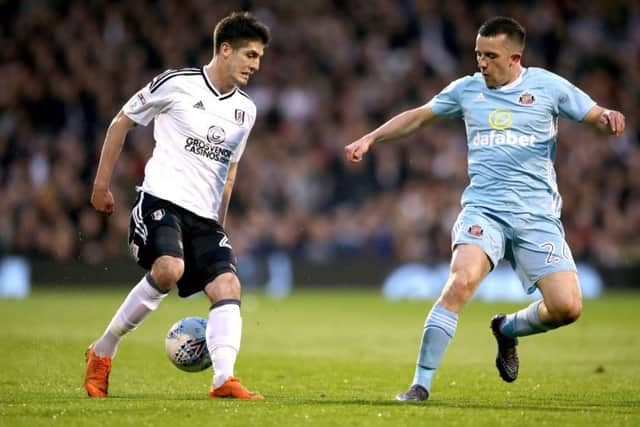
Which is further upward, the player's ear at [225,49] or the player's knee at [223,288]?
the player's ear at [225,49]

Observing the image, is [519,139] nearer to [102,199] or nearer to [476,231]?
[476,231]

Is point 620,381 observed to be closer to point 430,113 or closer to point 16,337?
point 430,113

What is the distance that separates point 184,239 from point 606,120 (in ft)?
10.1

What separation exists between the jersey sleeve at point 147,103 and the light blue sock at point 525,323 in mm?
3087

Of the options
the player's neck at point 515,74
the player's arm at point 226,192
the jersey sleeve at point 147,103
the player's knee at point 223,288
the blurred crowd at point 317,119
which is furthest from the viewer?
the blurred crowd at point 317,119

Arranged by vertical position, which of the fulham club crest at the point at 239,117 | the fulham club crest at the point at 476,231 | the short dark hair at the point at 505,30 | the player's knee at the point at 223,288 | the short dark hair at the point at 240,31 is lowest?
the player's knee at the point at 223,288

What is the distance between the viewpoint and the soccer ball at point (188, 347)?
802 cm

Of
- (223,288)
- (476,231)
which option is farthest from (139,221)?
(476,231)

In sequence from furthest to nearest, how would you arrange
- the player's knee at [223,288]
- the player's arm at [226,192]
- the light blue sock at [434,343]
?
the player's arm at [226,192]
the player's knee at [223,288]
the light blue sock at [434,343]

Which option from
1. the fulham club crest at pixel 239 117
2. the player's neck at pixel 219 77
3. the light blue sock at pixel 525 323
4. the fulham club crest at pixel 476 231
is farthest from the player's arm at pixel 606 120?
the player's neck at pixel 219 77

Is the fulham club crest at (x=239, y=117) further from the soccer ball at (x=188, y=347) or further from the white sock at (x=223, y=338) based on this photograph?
the soccer ball at (x=188, y=347)

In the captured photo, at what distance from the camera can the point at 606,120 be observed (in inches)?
303

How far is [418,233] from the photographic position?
2195cm

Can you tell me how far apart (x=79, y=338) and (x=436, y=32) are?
14.5 metres
